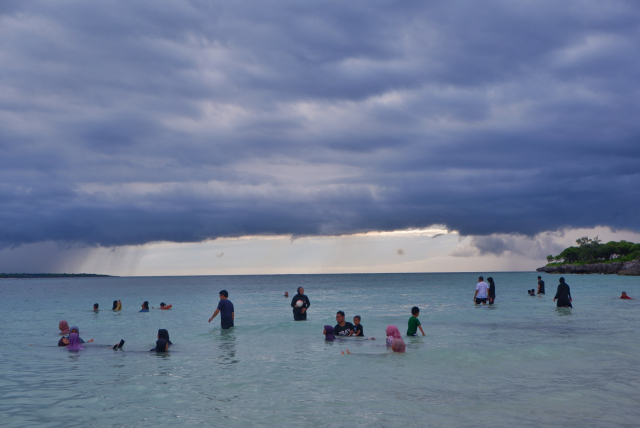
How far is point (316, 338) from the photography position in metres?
19.4

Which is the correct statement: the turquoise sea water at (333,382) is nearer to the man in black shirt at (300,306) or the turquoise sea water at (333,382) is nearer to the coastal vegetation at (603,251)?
the man in black shirt at (300,306)

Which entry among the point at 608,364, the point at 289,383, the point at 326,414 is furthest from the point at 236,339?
the point at 608,364

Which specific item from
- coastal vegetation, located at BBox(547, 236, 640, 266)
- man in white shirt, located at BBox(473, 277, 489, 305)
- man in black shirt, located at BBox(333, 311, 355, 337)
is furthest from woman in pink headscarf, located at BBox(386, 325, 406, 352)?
coastal vegetation, located at BBox(547, 236, 640, 266)

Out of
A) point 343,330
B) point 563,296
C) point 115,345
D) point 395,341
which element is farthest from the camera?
point 563,296

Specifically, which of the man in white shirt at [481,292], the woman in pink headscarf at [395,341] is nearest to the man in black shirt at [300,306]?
the woman in pink headscarf at [395,341]

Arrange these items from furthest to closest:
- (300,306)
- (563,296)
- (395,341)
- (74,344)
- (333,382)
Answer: (563,296) < (300,306) < (74,344) < (395,341) < (333,382)

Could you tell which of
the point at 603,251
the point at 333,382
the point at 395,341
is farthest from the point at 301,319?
the point at 603,251

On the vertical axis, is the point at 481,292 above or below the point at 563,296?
below

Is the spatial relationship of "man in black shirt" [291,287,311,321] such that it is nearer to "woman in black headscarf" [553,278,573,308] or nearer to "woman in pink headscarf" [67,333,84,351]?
"woman in pink headscarf" [67,333,84,351]

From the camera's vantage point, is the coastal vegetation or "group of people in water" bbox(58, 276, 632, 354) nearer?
"group of people in water" bbox(58, 276, 632, 354)

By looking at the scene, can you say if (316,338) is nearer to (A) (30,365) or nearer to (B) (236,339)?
(B) (236,339)

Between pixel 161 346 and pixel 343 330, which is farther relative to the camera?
pixel 343 330

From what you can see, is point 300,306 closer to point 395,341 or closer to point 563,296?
point 395,341

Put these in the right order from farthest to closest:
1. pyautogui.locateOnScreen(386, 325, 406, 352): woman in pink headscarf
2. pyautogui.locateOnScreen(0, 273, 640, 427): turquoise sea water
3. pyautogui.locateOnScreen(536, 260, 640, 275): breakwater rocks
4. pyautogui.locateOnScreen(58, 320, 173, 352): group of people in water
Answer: pyautogui.locateOnScreen(536, 260, 640, 275): breakwater rocks < pyautogui.locateOnScreen(58, 320, 173, 352): group of people in water < pyautogui.locateOnScreen(386, 325, 406, 352): woman in pink headscarf < pyautogui.locateOnScreen(0, 273, 640, 427): turquoise sea water
